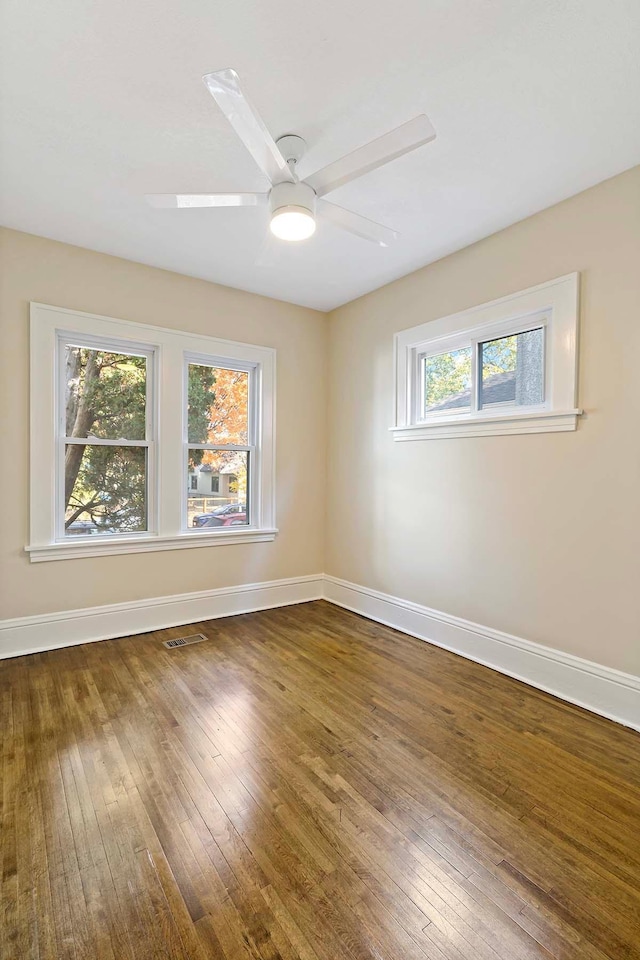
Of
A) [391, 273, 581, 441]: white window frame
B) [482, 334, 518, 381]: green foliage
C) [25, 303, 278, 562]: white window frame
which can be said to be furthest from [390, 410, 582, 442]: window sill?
[25, 303, 278, 562]: white window frame

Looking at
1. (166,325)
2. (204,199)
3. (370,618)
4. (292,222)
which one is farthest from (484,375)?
(166,325)

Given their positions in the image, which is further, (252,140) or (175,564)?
(175,564)

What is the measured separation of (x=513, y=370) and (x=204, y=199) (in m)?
2.05

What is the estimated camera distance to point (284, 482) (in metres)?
4.19

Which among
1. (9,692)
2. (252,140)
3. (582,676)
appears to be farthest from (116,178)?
(582,676)

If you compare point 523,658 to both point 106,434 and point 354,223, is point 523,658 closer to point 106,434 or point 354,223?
point 354,223

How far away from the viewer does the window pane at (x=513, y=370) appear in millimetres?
2756

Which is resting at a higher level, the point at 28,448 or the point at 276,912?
the point at 28,448

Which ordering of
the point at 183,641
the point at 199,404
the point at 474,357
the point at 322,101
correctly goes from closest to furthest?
1. the point at 322,101
2. the point at 474,357
3. the point at 183,641
4. the point at 199,404

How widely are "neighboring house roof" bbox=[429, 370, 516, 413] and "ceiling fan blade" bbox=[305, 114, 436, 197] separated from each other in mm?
1629

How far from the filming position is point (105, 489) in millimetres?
3379

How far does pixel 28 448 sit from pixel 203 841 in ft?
8.47

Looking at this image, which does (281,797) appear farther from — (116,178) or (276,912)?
(116,178)

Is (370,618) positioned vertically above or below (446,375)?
below
